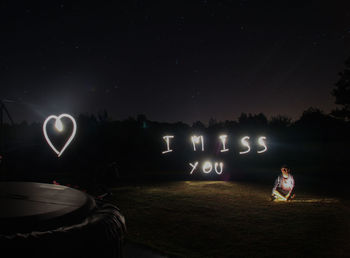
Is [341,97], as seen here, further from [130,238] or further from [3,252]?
[3,252]

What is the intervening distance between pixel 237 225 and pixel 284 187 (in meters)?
4.09

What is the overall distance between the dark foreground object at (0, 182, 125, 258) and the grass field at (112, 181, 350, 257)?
8.58 feet

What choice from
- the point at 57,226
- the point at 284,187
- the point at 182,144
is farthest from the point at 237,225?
the point at 182,144

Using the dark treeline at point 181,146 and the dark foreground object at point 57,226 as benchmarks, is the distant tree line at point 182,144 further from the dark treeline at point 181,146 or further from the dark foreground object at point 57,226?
the dark foreground object at point 57,226

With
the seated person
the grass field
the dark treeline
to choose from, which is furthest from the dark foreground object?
the dark treeline

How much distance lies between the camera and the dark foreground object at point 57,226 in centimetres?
209

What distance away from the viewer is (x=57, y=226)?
2424mm

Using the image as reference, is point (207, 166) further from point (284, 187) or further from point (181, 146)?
point (181, 146)

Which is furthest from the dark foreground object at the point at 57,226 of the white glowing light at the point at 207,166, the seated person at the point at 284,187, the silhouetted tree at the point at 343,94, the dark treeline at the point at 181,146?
the silhouetted tree at the point at 343,94

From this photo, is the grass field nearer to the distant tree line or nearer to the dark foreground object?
the dark foreground object

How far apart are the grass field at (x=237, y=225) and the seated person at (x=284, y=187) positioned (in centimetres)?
45

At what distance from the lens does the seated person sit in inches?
396

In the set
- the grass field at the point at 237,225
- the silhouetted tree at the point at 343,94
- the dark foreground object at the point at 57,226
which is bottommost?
the grass field at the point at 237,225

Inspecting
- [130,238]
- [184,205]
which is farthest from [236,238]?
[184,205]
